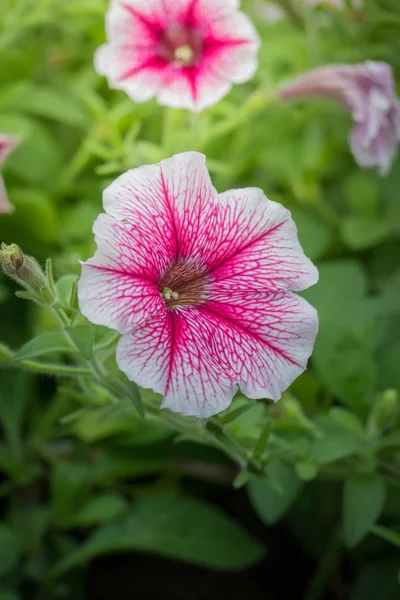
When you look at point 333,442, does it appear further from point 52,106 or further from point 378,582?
point 52,106

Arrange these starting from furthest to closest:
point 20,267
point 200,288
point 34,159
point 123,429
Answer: point 34,159, point 123,429, point 200,288, point 20,267

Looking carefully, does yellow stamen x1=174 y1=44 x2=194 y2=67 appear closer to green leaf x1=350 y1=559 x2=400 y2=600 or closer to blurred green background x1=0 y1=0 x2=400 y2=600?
blurred green background x1=0 y1=0 x2=400 y2=600

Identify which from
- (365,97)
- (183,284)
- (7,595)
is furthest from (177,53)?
(7,595)

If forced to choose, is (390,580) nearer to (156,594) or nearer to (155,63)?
(156,594)

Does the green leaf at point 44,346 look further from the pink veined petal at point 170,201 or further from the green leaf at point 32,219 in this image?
the green leaf at point 32,219

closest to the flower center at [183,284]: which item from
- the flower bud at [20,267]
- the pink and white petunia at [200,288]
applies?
the pink and white petunia at [200,288]

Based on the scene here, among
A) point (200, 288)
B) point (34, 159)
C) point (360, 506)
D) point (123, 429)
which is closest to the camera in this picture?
point (200, 288)
